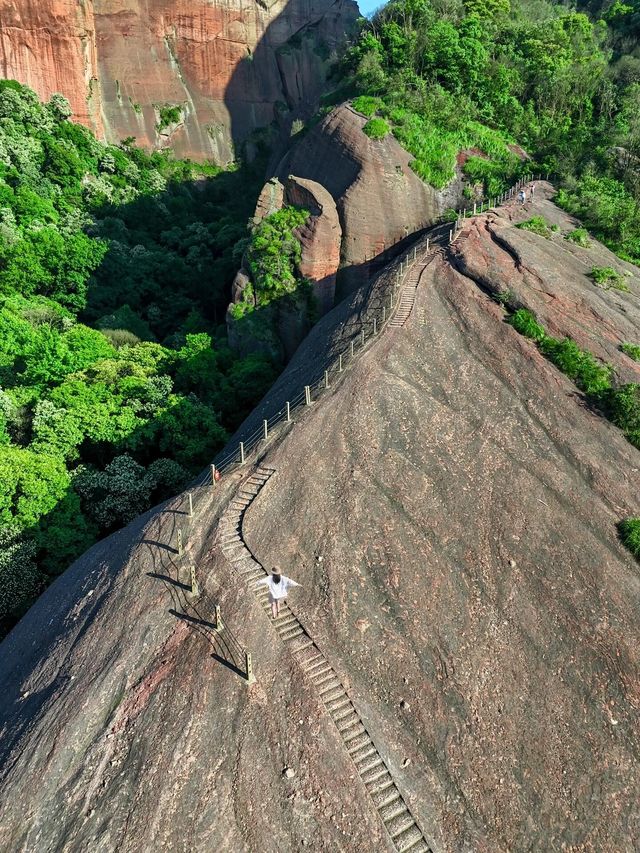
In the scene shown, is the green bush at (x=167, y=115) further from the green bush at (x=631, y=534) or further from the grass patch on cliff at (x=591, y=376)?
the green bush at (x=631, y=534)

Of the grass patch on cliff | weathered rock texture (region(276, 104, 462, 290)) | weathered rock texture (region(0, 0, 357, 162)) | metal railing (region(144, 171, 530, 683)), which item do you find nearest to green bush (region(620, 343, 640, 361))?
the grass patch on cliff

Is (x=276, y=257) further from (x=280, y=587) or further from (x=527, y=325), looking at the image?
(x=280, y=587)

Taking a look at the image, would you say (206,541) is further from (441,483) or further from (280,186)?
(280,186)

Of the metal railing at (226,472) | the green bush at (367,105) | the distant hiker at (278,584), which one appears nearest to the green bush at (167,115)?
the green bush at (367,105)

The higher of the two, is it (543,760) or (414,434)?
(414,434)

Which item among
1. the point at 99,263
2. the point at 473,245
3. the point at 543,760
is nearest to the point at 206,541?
the point at 543,760

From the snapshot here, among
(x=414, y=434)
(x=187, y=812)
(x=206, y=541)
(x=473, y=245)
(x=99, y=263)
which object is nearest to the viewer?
(x=187, y=812)

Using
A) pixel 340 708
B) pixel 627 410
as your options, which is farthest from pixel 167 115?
pixel 340 708

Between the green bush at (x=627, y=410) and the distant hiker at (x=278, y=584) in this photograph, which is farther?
the green bush at (x=627, y=410)
